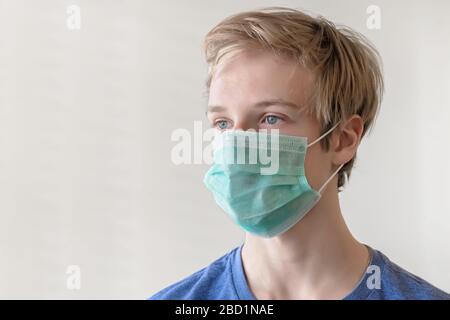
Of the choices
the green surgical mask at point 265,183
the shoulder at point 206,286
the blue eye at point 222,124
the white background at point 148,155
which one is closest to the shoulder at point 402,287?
the green surgical mask at point 265,183

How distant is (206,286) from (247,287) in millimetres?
113

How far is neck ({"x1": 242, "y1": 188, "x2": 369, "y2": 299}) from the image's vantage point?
135 cm

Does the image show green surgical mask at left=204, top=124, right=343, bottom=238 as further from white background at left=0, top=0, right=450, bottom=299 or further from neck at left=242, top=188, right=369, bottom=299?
white background at left=0, top=0, right=450, bottom=299

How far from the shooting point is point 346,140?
4.60 ft

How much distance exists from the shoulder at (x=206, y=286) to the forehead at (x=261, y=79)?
0.43 m

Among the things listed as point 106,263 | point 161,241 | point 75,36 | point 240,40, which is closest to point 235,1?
point 75,36

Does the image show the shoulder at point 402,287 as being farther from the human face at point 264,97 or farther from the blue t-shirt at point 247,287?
the human face at point 264,97

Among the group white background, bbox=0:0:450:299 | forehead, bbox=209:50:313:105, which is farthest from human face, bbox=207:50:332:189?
white background, bbox=0:0:450:299

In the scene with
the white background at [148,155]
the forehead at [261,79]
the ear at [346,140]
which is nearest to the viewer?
the forehead at [261,79]

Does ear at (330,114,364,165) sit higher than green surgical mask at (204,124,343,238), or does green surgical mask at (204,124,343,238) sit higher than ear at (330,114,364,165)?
ear at (330,114,364,165)

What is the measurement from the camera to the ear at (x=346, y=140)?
138cm

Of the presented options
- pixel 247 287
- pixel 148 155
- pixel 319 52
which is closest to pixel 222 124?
pixel 319 52

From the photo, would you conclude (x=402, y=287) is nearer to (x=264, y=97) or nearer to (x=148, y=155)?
(x=264, y=97)

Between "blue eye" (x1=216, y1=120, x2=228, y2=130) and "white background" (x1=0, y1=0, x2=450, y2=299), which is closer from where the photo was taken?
"blue eye" (x1=216, y1=120, x2=228, y2=130)
